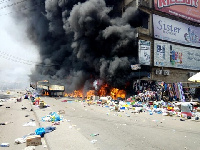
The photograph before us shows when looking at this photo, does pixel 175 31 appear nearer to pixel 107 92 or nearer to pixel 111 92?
pixel 111 92

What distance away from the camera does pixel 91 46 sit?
2734cm

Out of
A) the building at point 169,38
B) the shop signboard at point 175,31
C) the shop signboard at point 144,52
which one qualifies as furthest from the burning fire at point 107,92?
the shop signboard at point 175,31

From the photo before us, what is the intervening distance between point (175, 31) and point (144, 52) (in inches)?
286

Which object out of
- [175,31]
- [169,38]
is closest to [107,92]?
[169,38]

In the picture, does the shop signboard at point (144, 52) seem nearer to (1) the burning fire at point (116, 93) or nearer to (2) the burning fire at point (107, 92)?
(1) the burning fire at point (116, 93)

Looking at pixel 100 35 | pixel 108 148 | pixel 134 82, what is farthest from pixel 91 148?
pixel 100 35

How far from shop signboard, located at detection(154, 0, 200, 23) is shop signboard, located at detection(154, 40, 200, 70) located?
4.85 meters

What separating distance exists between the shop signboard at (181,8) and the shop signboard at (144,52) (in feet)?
17.8

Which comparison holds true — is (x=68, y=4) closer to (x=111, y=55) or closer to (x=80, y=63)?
(x=80, y=63)

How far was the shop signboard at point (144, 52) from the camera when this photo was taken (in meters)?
22.2

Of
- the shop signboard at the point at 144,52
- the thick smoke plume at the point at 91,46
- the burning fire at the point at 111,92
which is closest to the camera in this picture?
the shop signboard at the point at 144,52

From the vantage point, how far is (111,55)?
80.5 feet

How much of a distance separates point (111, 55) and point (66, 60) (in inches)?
547

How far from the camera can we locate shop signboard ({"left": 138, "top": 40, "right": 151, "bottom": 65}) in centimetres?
2220
